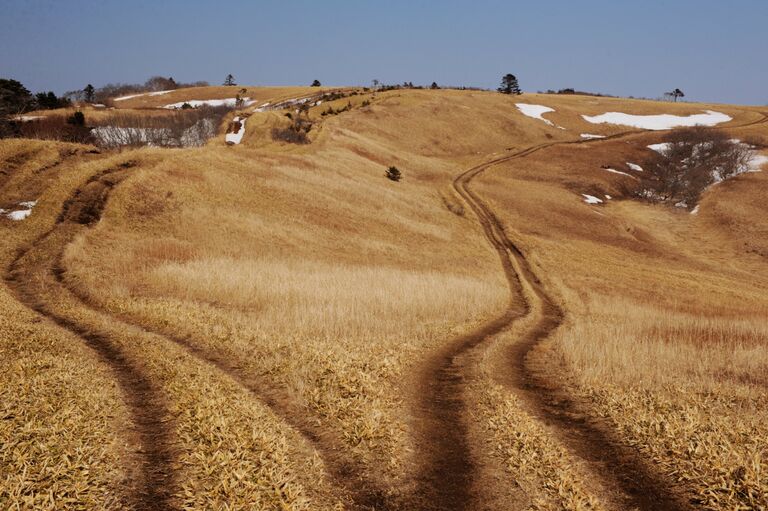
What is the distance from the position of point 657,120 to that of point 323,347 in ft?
408

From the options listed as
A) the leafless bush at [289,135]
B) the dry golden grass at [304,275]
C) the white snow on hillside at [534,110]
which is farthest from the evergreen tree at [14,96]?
the white snow on hillside at [534,110]

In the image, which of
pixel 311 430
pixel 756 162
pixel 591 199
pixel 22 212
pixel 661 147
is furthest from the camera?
pixel 661 147

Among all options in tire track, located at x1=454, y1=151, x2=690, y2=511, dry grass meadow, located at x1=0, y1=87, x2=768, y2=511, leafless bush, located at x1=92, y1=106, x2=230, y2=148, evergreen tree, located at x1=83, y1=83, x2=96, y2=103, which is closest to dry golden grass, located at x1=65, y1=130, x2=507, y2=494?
dry grass meadow, located at x1=0, y1=87, x2=768, y2=511

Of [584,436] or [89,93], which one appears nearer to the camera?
[584,436]

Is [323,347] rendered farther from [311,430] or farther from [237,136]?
[237,136]

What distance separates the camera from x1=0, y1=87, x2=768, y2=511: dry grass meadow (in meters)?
7.51

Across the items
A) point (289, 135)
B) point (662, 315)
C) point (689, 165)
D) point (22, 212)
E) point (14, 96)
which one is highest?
point (14, 96)

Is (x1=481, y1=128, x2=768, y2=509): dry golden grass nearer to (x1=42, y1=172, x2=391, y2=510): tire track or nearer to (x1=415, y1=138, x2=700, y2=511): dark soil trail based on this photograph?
(x1=415, y1=138, x2=700, y2=511): dark soil trail

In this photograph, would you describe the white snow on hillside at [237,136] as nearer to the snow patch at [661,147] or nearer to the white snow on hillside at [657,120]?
the snow patch at [661,147]

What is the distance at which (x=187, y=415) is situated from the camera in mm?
8961

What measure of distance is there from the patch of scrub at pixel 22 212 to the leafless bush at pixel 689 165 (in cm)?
6795

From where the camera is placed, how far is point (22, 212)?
1026 inches

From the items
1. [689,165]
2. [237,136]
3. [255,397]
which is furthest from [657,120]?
[255,397]

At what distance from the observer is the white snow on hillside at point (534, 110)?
352ft
